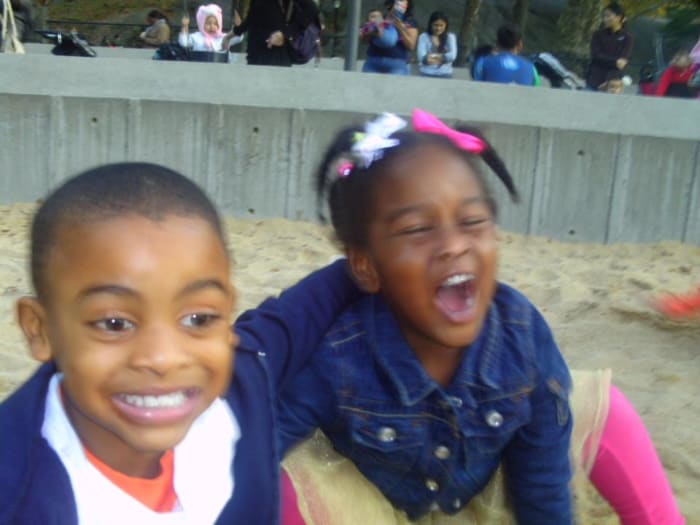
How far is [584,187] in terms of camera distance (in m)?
6.65

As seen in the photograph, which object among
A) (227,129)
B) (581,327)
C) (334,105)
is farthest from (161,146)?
(581,327)

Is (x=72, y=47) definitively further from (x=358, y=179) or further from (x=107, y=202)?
(x=107, y=202)

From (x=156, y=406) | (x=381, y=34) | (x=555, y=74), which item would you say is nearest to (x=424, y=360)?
(x=156, y=406)

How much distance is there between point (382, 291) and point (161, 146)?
15.8ft

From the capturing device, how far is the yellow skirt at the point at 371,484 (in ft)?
7.66

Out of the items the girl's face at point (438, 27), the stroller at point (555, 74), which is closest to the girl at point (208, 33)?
the girl's face at point (438, 27)

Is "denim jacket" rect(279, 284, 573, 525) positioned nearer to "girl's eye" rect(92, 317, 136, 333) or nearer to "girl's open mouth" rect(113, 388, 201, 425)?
"girl's open mouth" rect(113, 388, 201, 425)

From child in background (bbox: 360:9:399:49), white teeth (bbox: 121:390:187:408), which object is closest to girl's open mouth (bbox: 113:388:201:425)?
white teeth (bbox: 121:390:187:408)

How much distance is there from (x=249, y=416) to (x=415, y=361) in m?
0.47

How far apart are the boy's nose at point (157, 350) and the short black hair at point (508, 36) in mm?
7839

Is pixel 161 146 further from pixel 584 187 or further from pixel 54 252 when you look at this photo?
pixel 54 252

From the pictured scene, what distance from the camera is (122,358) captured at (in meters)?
1.57

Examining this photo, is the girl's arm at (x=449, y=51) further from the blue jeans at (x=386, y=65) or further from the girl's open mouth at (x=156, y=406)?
the girl's open mouth at (x=156, y=406)

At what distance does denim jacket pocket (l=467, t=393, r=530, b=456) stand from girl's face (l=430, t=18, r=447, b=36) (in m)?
9.47
